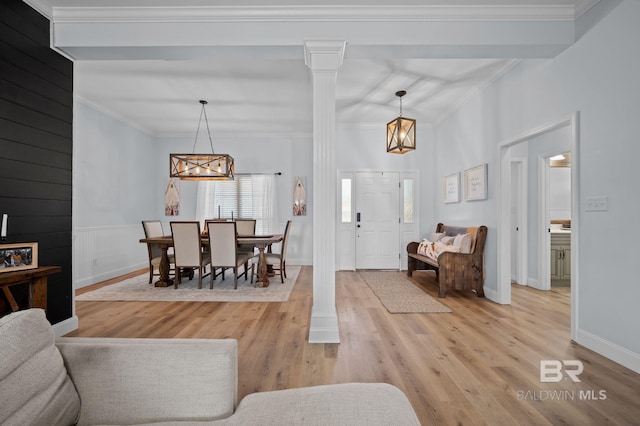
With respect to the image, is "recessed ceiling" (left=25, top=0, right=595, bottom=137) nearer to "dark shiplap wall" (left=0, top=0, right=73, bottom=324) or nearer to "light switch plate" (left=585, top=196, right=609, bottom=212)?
"dark shiplap wall" (left=0, top=0, right=73, bottom=324)

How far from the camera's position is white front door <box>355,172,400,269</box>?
235 inches

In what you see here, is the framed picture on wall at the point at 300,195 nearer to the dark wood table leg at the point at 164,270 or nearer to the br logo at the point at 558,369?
the dark wood table leg at the point at 164,270

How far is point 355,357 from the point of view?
2326mm

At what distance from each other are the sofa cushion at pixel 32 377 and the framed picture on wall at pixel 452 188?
5018 mm

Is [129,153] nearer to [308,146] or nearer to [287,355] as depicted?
[308,146]

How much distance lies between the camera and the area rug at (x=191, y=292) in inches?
152

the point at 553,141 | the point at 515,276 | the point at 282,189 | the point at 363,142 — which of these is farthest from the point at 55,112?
the point at 515,276

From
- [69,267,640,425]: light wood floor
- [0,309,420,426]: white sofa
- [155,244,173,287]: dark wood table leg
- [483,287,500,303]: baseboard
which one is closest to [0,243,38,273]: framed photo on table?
[69,267,640,425]: light wood floor

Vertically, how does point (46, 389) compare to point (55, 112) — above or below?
below

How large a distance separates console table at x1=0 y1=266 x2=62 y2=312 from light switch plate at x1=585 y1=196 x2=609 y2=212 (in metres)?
4.30

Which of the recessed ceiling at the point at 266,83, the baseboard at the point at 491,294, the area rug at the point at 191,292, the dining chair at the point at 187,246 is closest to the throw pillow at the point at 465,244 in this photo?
the baseboard at the point at 491,294

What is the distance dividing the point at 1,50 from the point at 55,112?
1.74ft

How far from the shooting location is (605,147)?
241 centimetres

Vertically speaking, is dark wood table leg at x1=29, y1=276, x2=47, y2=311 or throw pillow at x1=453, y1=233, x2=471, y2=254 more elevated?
throw pillow at x1=453, y1=233, x2=471, y2=254
